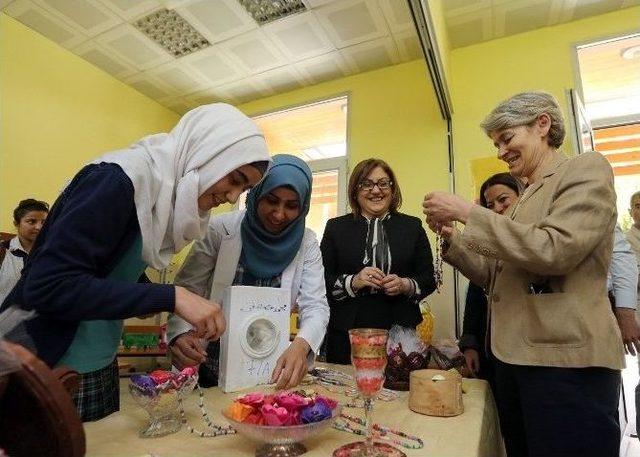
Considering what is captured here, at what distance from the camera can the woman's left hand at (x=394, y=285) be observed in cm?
152

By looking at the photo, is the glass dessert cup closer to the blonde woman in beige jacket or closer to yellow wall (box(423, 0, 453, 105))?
the blonde woman in beige jacket

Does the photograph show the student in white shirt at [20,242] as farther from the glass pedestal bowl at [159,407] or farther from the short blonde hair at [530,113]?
the short blonde hair at [530,113]

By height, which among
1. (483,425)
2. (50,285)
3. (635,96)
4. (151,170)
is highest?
(635,96)

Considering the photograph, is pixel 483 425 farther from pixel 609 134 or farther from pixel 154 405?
pixel 609 134

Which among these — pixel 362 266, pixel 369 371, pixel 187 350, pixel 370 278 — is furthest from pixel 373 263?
pixel 369 371

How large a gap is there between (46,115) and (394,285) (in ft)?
11.2

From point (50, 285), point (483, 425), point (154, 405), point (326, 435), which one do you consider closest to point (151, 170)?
point (50, 285)

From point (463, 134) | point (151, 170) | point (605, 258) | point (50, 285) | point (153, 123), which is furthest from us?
point (153, 123)

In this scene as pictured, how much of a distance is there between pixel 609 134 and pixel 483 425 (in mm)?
3278

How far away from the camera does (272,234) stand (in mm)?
1403

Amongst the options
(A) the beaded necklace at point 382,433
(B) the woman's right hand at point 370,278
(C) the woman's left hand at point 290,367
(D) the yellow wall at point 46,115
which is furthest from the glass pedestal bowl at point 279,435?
(D) the yellow wall at point 46,115

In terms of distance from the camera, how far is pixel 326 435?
801mm

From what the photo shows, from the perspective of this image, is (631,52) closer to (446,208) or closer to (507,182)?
(507,182)

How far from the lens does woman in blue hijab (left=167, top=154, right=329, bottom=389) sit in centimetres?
135
